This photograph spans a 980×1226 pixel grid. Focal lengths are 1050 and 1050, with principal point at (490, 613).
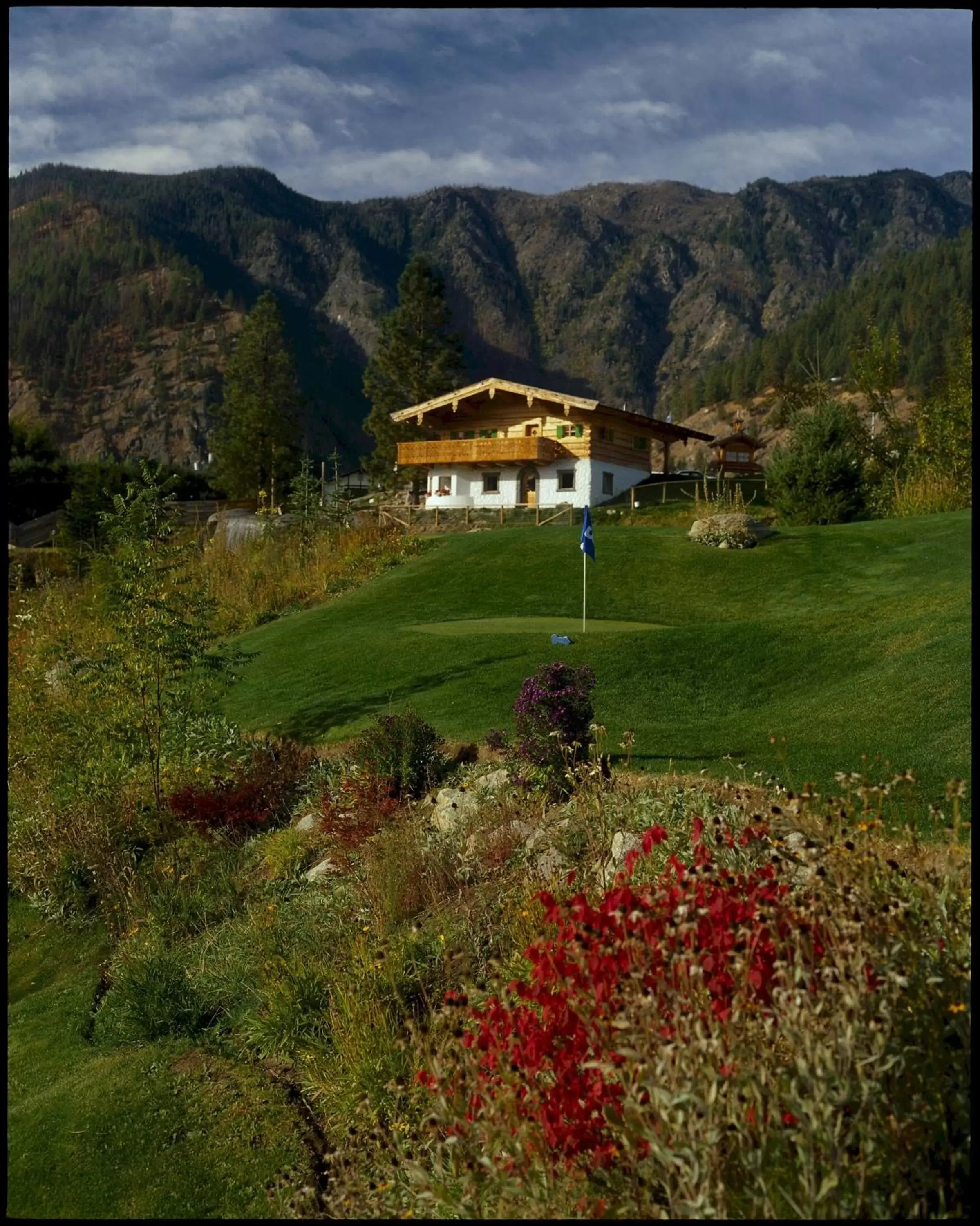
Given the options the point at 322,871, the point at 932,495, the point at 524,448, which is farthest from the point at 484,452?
the point at 322,871

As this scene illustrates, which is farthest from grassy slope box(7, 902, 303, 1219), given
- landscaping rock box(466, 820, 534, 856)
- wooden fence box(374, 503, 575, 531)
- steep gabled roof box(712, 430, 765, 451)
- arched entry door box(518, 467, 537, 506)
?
steep gabled roof box(712, 430, 765, 451)

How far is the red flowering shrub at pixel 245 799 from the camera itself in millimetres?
11508

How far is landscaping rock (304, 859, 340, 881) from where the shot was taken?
9492mm

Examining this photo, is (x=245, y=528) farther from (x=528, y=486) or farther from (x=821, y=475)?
(x=821, y=475)

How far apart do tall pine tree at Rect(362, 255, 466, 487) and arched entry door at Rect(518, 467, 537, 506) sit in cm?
692

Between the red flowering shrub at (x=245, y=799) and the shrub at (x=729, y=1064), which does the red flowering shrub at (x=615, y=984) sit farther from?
the red flowering shrub at (x=245, y=799)

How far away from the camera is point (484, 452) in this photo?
42.5m

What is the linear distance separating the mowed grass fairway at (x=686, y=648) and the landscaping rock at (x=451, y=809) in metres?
1.55

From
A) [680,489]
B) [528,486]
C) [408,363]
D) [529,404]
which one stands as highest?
[408,363]

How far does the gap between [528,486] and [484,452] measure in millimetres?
2911

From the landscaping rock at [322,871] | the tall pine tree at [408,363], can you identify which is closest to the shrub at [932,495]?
the landscaping rock at [322,871]

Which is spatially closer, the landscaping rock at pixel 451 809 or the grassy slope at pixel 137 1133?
the grassy slope at pixel 137 1133

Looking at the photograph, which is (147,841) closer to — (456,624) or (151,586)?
(151,586)

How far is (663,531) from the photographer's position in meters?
29.3
